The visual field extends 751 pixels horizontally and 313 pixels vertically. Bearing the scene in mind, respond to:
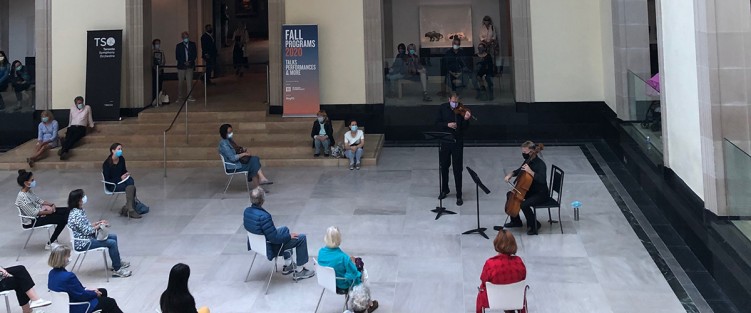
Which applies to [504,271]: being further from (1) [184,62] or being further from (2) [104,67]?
(1) [184,62]

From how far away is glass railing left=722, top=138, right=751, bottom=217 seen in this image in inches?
253

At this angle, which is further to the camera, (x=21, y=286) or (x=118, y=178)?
(x=118, y=178)

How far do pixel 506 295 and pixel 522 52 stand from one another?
1026 centimetres

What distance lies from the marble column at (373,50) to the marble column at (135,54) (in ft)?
16.5

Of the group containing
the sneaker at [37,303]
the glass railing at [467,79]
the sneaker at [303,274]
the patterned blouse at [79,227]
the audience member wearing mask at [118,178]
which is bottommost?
the sneaker at [37,303]

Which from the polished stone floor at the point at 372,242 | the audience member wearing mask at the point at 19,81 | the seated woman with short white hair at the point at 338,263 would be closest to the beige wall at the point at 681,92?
the polished stone floor at the point at 372,242

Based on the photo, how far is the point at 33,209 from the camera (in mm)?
8258

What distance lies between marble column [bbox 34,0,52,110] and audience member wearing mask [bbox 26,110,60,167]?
81.1 inches

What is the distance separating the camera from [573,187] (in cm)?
1102

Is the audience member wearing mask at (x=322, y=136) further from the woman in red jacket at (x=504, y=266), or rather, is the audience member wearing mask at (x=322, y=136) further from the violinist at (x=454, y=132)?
the woman in red jacket at (x=504, y=266)

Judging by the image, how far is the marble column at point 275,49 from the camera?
15.4m

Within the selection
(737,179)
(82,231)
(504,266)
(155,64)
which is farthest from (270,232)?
(155,64)

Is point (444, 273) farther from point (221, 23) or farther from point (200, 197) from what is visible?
point (221, 23)

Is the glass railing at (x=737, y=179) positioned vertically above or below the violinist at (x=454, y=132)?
below
